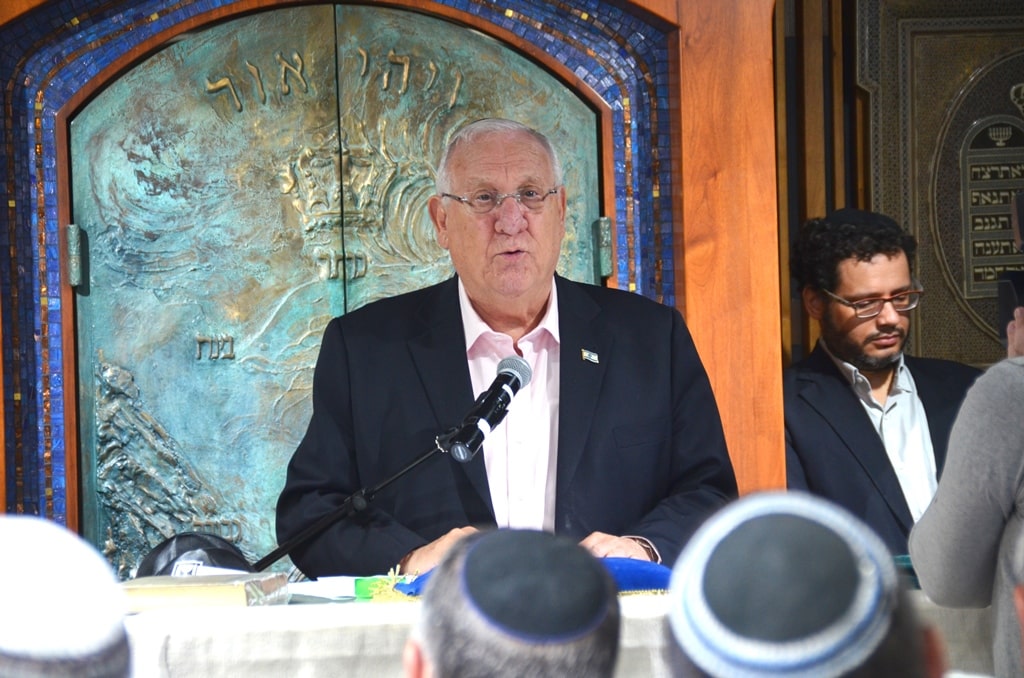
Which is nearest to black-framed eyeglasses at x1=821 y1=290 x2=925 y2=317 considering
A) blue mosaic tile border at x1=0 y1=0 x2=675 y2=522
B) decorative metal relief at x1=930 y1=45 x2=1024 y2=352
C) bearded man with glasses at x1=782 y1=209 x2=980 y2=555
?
bearded man with glasses at x1=782 y1=209 x2=980 y2=555

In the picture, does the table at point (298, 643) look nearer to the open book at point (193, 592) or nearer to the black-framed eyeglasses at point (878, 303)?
the open book at point (193, 592)

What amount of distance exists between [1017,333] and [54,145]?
270cm

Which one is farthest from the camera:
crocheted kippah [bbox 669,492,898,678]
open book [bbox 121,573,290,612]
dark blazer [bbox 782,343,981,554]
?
dark blazer [bbox 782,343,981,554]

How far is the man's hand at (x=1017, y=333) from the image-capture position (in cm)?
198

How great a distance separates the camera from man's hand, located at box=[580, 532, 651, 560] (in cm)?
233

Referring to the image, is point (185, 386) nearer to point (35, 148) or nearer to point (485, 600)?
point (35, 148)

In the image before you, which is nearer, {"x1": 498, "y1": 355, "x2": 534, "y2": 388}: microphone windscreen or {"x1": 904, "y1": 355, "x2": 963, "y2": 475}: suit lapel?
{"x1": 498, "y1": 355, "x2": 534, "y2": 388}: microphone windscreen

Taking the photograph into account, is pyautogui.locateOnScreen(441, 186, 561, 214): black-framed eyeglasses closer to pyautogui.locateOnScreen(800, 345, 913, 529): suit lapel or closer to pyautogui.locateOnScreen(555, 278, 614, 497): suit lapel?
pyautogui.locateOnScreen(555, 278, 614, 497): suit lapel

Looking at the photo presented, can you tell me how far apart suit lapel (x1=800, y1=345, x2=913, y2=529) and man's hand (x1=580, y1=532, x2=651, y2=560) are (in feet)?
4.19

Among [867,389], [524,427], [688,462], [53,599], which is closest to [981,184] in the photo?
[867,389]

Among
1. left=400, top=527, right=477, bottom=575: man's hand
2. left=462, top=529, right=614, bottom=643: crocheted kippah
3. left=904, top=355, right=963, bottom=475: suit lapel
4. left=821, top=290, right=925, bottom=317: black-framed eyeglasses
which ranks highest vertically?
left=821, top=290, right=925, bottom=317: black-framed eyeglasses

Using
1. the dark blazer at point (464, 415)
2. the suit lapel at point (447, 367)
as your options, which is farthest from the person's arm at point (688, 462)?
the suit lapel at point (447, 367)

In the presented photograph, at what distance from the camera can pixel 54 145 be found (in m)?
3.53

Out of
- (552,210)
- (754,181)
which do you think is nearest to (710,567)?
(552,210)
